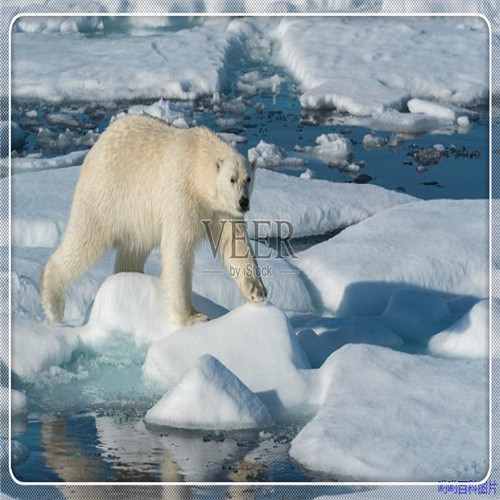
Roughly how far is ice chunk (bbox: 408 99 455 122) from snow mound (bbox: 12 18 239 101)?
2405 mm

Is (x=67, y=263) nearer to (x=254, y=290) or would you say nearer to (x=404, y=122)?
(x=254, y=290)

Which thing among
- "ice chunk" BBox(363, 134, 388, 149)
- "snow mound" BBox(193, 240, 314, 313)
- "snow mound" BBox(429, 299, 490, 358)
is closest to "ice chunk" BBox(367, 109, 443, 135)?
"ice chunk" BBox(363, 134, 388, 149)

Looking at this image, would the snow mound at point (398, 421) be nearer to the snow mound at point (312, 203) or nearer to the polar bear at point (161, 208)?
the polar bear at point (161, 208)

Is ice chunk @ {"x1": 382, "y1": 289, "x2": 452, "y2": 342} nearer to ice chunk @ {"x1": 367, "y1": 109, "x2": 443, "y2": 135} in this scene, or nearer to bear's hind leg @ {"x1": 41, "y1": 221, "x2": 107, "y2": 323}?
bear's hind leg @ {"x1": 41, "y1": 221, "x2": 107, "y2": 323}

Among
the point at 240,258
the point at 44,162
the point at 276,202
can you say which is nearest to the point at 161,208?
the point at 240,258

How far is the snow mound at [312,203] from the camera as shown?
30.1ft

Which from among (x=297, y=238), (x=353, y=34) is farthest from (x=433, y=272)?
(x=353, y=34)

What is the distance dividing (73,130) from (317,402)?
7.24 meters

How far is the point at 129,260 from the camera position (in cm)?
691

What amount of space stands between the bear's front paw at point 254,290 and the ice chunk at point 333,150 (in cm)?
521

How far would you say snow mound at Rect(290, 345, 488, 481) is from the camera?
5.10m

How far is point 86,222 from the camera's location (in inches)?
264

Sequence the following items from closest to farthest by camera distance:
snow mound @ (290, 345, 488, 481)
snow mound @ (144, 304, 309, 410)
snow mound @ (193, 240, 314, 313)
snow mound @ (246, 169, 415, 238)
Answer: snow mound @ (290, 345, 488, 481) < snow mound @ (144, 304, 309, 410) < snow mound @ (193, 240, 314, 313) < snow mound @ (246, 169, 415, 238)

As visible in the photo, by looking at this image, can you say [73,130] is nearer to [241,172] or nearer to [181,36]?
[181,36]
